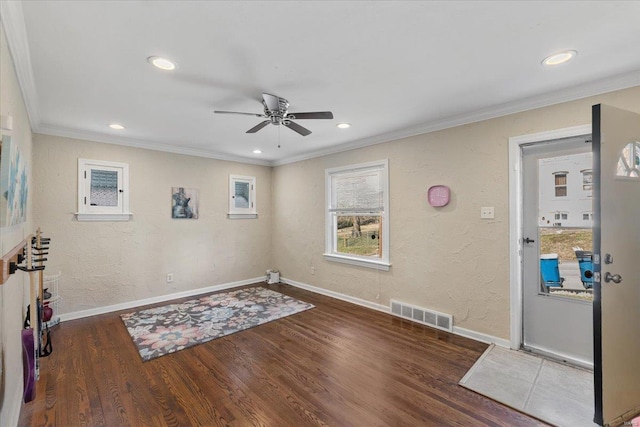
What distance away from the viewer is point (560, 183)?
267 cm

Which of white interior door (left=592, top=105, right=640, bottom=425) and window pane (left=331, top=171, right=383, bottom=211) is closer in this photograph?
white interior door (left=592, top=105, right=640, bottom=425)

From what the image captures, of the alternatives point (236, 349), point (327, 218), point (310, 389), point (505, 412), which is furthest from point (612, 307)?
point (327, 218)

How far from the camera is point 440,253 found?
3.44 metres

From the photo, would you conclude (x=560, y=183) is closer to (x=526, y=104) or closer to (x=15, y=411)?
(x=526, y=104)

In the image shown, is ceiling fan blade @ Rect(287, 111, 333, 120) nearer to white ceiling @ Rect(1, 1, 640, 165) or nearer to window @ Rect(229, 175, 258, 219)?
white ceiling @ Rect(1, 1, 640, 165)

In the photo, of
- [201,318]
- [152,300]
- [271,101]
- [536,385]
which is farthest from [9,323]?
[536,385]

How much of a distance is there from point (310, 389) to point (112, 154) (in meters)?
4.09

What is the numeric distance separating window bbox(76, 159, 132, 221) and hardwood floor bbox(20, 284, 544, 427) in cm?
147

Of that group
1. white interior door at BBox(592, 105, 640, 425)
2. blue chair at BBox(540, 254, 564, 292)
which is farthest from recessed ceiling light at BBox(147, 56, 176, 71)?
blue chair at BBox(540, 254, 564, 292)

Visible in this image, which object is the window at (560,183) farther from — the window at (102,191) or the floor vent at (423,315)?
the window at (102,191)

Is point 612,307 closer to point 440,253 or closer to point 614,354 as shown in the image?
point 614,354

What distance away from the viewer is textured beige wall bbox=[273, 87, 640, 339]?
114 inches

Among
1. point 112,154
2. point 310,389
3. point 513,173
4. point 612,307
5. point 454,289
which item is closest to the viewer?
point 612,307

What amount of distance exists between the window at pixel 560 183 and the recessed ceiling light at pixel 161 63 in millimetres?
3453
